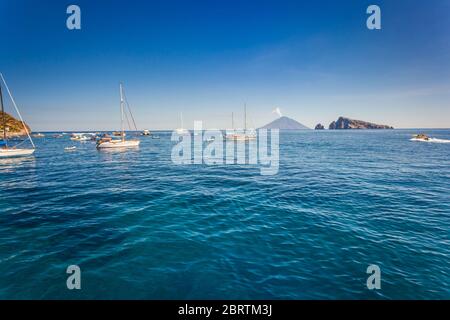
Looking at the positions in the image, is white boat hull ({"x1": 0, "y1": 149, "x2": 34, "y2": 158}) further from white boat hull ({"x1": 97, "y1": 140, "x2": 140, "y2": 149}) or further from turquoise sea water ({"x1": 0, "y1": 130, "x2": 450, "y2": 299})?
turquoise sea water ({"x1": 0, "y1": 130, "x2": 450, "y2": 299})

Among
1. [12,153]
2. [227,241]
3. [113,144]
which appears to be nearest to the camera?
[227,241]

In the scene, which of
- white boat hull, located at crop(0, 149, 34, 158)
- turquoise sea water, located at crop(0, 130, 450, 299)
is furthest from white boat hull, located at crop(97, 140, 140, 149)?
turquoise sea water, located at crop(0, 130, 450, 299)

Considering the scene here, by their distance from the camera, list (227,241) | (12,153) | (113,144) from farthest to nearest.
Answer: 1. (113,144)
2. (12,153)
3. (227,241)

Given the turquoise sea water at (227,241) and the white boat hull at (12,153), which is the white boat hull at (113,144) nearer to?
the white boat hull at (12,153)

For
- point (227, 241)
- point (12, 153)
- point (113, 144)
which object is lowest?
A: point (227, 241)

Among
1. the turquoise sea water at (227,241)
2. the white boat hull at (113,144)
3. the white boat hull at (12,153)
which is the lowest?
the turquoise sea water at (227,241)

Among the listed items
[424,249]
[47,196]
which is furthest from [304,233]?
[47,196]

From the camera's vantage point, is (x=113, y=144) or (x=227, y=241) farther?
(x=113, y=144)

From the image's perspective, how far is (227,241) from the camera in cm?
1055

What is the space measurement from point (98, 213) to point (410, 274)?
16.0m

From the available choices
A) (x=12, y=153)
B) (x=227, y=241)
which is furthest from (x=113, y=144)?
(x=227, y=241)

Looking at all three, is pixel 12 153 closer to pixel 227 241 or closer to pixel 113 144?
pixel 113 144

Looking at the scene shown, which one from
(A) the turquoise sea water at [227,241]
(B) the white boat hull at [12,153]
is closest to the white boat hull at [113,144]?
(B) the white boat hull at [12,153]

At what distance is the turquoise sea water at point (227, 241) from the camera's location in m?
7.50
